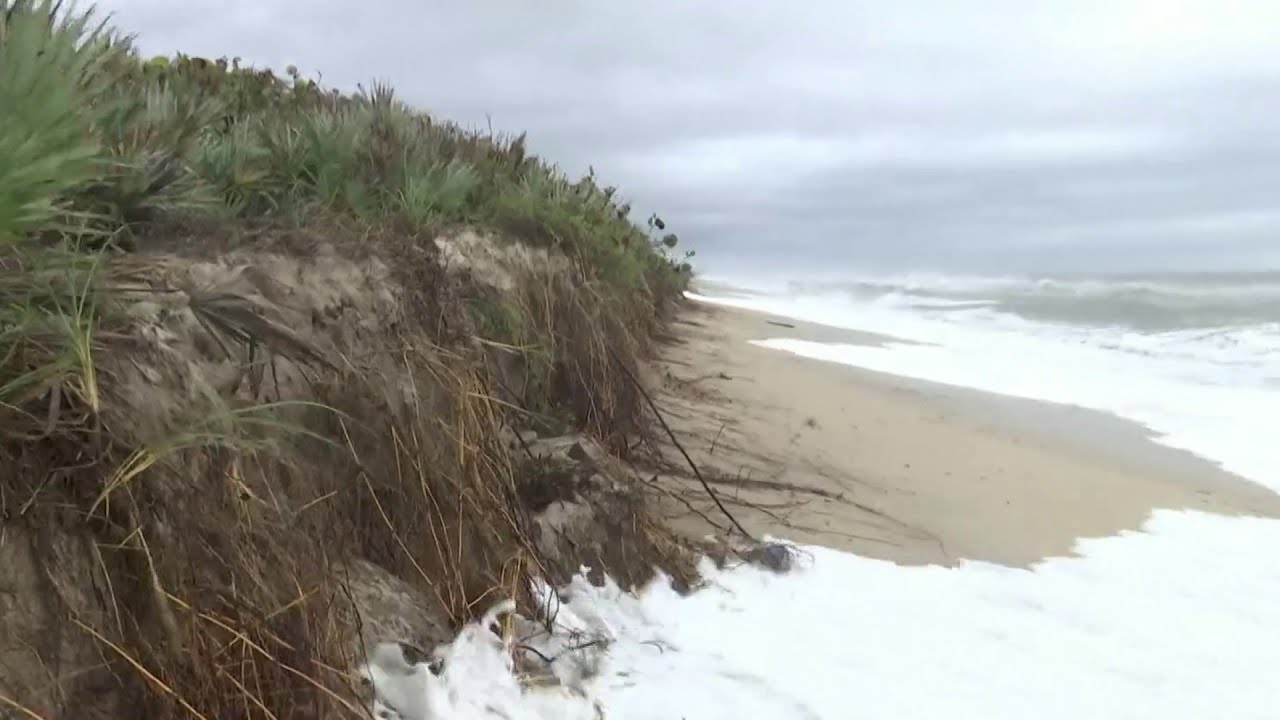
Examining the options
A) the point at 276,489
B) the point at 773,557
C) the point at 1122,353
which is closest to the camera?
the point at 276,489

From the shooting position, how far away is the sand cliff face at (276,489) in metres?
2.01

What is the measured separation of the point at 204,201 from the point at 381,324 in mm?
730

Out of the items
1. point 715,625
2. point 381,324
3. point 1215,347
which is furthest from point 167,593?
point 1215,347

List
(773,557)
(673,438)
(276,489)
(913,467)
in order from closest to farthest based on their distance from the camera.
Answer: (276,489), (773,557), (673,438), (913,467)

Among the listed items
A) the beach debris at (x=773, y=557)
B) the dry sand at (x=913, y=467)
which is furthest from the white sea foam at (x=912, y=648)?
the dry sand at (x=913, y=467)

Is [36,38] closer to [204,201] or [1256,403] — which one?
[204,201]

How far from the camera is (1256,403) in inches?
458

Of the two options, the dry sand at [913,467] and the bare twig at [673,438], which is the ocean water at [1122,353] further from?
the bare twig at [673,438]

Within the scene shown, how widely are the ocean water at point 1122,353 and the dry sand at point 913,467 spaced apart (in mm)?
913

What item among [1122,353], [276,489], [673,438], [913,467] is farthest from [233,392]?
[1122,353]

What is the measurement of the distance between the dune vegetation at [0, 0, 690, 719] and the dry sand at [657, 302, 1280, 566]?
42.8 inches

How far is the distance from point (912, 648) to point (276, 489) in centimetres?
248

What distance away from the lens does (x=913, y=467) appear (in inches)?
272

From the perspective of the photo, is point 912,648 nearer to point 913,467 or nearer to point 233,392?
point 233,392
